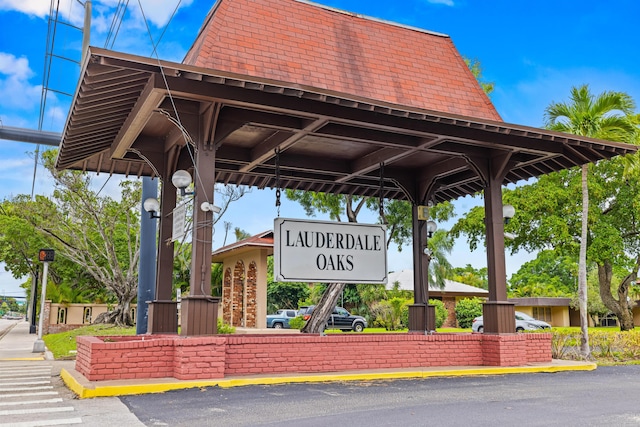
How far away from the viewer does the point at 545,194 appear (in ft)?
78.3

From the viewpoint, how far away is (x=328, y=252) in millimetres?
11281

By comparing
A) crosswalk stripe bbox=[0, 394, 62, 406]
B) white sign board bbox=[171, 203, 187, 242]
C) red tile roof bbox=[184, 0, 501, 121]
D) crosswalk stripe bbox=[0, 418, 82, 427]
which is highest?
red tile roof bbox=[184, 0, 501, 121]

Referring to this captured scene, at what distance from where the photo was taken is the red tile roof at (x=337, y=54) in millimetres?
10211

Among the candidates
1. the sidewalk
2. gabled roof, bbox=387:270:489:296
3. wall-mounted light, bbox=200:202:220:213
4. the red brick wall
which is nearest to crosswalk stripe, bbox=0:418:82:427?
the sidewalk

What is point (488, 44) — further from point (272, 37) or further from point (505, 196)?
point (272, 37)

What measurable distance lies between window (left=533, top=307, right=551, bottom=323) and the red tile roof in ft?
135

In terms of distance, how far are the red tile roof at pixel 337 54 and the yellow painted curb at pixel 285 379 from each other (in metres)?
5.06

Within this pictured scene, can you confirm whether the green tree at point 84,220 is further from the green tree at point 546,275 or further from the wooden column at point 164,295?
the green tree at point 546,275

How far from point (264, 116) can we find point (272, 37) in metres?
1.79

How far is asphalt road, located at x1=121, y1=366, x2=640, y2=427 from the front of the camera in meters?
6.41

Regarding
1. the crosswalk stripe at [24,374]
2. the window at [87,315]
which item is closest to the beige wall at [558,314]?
the window at [87,315]

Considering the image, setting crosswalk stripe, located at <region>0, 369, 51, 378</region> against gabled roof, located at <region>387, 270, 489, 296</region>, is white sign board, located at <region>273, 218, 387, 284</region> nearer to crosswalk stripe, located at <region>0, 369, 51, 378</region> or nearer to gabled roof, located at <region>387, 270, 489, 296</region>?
crosswalk stripe, located at <region>0, 369, 51, 378</region>

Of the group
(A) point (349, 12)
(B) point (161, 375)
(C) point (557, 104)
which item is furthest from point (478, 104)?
(B) point (161, 375)

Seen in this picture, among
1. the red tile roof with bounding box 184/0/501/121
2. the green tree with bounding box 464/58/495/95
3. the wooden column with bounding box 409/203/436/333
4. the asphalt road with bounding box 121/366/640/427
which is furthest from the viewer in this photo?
the green tree with bounding box 464/58/495/95
